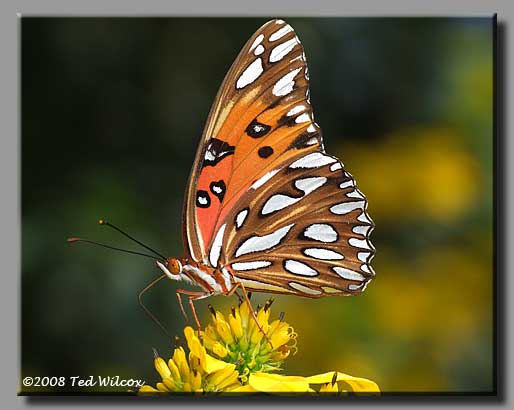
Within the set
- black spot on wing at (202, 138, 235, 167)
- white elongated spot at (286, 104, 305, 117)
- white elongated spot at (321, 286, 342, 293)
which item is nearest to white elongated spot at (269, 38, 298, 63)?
white elongated spot at (286, 104, 305, 117)

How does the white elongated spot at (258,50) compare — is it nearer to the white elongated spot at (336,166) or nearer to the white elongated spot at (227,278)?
the white elongated spot at (336,166)

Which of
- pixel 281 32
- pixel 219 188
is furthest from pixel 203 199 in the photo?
pixel 281 32

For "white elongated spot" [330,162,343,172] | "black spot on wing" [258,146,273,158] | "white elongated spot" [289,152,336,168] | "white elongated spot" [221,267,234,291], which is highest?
"black spot on wing" [258,146,273,158]

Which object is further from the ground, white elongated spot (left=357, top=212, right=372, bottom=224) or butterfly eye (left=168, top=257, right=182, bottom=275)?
white elongated spot (left=357, top=212, right=372, bottom=224)

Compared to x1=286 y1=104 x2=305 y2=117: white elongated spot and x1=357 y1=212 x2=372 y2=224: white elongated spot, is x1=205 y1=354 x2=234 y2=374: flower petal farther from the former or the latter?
x1=286 y1=104 x2=305 y2=117: white elongated spot

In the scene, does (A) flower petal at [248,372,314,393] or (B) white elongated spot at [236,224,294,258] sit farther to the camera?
(B) white elongated spot at [236,224,294,258]

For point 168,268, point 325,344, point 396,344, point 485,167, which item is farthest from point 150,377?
point 485,167

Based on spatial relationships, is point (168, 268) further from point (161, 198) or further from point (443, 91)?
point (443, 91)

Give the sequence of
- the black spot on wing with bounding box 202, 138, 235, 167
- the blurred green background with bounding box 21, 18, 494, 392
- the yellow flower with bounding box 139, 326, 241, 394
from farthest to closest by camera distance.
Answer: the blurred green background with bounding box 21, 18, 494, 392
the black spot on wing with bounding box 202, 138, 235, 167
the yellow flower with bounding box 139, 326, 241, 394

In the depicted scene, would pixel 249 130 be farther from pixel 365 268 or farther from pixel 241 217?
pixel 365 268
